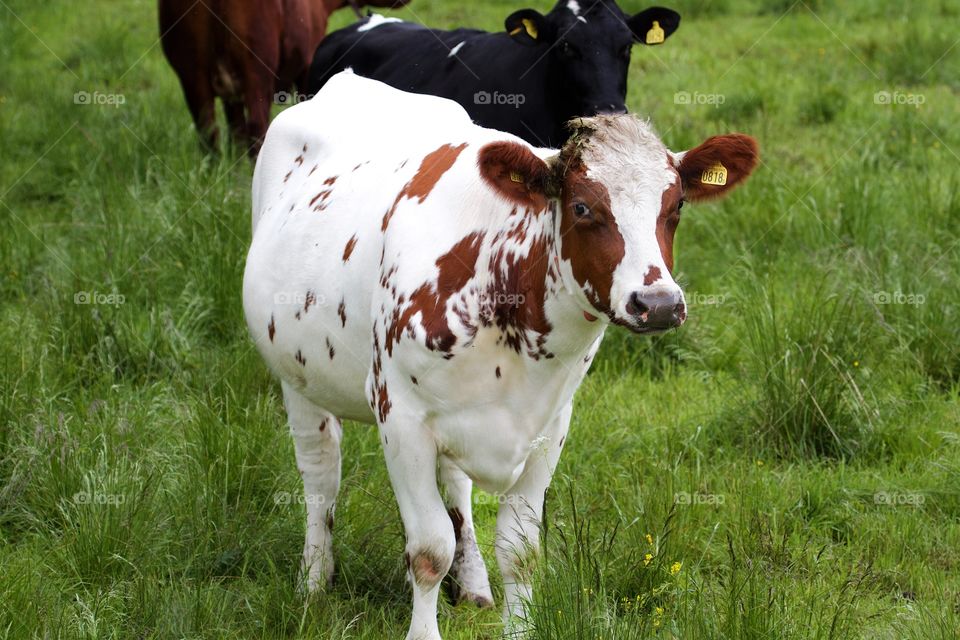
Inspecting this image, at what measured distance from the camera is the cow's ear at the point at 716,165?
3.47 metres

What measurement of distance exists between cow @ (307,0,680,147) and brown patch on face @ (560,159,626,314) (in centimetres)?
281

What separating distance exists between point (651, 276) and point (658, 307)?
10 cm

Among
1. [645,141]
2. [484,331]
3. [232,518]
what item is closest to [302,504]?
[232,518]

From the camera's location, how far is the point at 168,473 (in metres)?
4.42

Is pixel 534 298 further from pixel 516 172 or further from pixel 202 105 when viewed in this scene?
pixel 202 105

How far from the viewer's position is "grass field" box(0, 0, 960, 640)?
3.82 meters

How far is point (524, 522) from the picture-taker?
3795 mm

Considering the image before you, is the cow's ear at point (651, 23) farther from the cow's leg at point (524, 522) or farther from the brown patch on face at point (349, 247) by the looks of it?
the cow's leg at point (524, 522)

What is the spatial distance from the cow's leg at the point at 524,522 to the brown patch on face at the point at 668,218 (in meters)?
0.68

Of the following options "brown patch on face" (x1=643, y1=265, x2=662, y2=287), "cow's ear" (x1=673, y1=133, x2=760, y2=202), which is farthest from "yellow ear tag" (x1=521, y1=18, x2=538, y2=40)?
"brown patch on face" (x1=643, y1=265, x2=662, y2=287)

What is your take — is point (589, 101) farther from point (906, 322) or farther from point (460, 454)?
point (460, 454)

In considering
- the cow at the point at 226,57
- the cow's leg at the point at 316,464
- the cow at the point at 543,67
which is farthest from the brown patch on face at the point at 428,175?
the cow at the point at 226,57

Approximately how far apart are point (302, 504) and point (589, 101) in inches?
104

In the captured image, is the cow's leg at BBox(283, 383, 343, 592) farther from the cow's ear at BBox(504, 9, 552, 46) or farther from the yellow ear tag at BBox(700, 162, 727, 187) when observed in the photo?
the cow's ear at BBox(504, 9, 552, 46)
